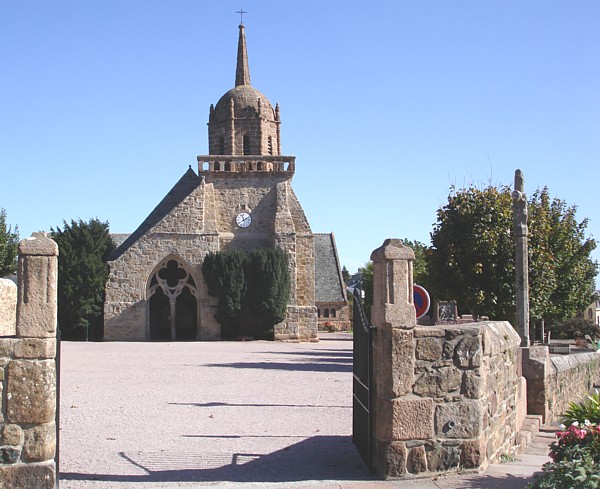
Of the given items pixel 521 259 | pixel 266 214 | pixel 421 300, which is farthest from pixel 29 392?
pixel 266 214

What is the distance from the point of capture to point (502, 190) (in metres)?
24.8

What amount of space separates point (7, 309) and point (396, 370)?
3614mm

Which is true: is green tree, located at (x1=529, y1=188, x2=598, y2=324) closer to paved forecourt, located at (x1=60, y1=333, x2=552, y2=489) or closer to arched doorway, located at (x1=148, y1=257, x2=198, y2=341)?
paved forecourt, located at (x1=60, y1=333, x2=552, y2=489)

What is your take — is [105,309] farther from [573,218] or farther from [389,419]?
[389,419]

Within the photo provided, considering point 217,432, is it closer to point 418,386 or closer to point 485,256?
point 418,386

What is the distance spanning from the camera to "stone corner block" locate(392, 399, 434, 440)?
7.44 m

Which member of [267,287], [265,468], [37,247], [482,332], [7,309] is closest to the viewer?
[37,247]

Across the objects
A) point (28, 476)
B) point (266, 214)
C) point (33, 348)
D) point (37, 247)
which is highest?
point (266, 214)

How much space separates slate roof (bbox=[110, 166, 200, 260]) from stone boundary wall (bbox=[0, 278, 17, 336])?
31166 mm

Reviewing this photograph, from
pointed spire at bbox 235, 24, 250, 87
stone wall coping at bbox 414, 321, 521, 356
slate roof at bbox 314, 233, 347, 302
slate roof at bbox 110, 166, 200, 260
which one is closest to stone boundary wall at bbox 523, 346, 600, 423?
stone wall coping at bbox 414, 321, 521, 356

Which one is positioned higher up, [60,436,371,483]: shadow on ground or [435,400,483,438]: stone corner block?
[435,400,483,438]: stone corner block

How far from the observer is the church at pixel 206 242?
121ft

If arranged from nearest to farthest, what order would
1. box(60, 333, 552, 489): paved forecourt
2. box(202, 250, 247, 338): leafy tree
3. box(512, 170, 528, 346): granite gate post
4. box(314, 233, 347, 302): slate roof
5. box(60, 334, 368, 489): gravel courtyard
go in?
box(60, 333, 552, 489): paved forecourt, box(60, 334, 368, 489): gravel courtyard, box(512, 170, 528, 346): granite gate post, box(202, 250, 247, 338): leafy tree, box(314, 233, 347, 302): slate roof

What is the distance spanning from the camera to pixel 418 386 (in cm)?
752
